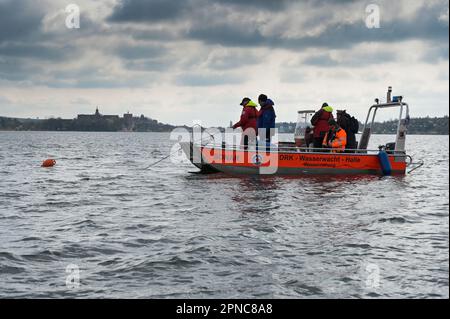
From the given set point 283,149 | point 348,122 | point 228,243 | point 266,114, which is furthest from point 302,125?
point 228,243

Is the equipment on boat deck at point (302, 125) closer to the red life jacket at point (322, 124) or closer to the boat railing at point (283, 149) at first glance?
the boat railing at point (283, 149)

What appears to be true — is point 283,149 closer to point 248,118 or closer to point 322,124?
point 322,124

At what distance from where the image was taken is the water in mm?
6645

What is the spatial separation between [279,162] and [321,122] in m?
2.20

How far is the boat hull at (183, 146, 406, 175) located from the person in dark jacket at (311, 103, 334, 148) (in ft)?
2.19

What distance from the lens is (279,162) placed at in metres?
19.4
